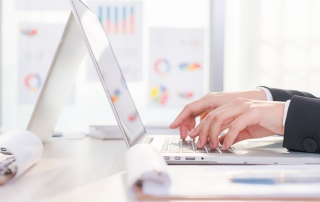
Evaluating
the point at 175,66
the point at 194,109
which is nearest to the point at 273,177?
the point at 194,109

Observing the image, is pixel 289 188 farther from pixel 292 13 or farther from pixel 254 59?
pixel 292 13

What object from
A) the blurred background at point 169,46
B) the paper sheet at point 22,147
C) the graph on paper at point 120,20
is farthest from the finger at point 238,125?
the graph on paper at point 120,20

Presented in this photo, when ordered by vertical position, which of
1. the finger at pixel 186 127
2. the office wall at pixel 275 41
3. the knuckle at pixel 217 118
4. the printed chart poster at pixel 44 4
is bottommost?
the finger at pixel 186 127

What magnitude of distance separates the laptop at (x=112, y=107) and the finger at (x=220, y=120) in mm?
35

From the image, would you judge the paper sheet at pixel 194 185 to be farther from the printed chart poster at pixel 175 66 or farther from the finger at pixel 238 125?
the printed chart poster at pixel 175 66

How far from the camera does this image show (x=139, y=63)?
2.28 m

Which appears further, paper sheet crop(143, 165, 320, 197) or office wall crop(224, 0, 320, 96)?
office wall crop(224, 0, 320, 96)

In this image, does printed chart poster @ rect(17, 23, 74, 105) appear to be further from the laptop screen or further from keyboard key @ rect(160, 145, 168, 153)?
keyboard key @ rect(160, 145, 168, 153)

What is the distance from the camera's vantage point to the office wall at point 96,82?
2.25m

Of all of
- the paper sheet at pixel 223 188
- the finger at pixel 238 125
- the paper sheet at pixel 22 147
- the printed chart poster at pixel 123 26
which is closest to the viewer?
Result: the paper sheet at pixel 223 188

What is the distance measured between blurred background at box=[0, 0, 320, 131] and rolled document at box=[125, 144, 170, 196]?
5.65 feet

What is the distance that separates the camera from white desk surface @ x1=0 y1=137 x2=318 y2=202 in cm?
54

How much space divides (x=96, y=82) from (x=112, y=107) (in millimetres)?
1486

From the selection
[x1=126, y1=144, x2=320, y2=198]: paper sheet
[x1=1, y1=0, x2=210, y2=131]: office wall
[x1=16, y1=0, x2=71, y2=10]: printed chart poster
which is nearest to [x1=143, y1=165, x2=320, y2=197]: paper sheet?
[x1=126, y1=144, x2=320, y2=198]: paper sheet
